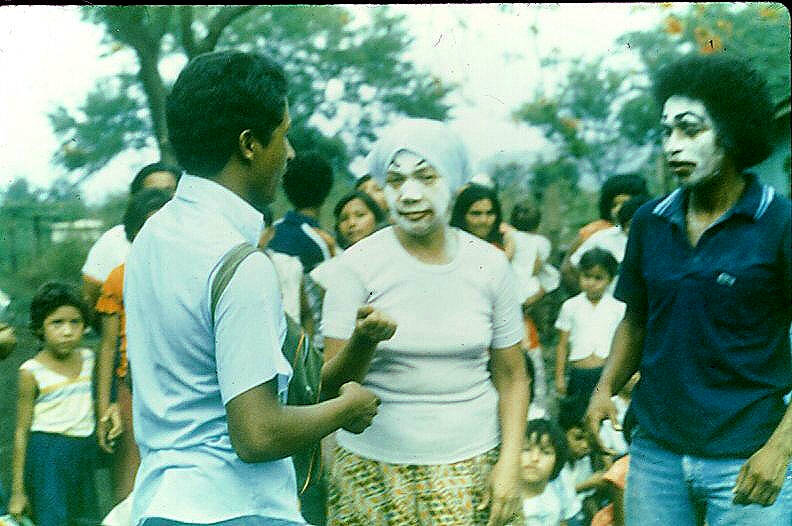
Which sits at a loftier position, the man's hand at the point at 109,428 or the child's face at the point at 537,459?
the man's hand at the point at 109,428

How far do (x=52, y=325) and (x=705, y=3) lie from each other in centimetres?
223

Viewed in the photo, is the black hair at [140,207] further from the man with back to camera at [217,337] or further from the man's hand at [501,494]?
the man's hand at [501,494]

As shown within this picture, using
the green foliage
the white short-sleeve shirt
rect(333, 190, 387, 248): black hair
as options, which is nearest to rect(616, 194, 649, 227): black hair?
the green foliage

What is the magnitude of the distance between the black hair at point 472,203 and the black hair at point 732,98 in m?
0.59

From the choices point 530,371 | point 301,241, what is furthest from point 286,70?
point 530,371

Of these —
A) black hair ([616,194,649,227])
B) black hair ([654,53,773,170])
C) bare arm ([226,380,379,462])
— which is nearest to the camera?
bare arm ([226,380,379,462])

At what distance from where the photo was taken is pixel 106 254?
307cm

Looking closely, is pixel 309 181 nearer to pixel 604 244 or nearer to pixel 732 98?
pixel 604 244

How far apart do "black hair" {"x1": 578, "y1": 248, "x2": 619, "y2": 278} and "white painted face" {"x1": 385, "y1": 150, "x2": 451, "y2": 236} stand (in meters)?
0.51

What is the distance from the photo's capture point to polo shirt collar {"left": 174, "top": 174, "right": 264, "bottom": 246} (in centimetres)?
247

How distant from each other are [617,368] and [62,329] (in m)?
1.68

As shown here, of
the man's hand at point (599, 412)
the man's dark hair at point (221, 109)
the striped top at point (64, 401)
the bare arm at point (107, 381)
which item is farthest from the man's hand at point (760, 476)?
the striped top at point (64, 401)

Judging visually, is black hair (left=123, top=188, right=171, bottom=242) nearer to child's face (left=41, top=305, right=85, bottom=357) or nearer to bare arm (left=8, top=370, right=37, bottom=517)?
child's face (left=41, top=305, right=85, bottom=357)

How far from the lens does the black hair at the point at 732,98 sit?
9.74 ft
